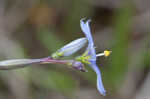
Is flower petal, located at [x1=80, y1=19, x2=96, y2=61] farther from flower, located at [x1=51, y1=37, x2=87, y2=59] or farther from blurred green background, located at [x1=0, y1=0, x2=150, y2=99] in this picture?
blurred green background, located at [x1=0, y1=0, x2=150, y2=99]

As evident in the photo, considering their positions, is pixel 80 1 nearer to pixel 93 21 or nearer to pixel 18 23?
pixel 93 21

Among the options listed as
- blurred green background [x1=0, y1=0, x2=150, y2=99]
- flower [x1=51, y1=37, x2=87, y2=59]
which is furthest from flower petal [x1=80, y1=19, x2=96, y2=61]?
blurred green background [x1=0, y1=0, x2=150, y2=99]

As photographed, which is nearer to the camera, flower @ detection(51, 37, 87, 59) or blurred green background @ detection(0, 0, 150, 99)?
flower @ detection(51, 37, 87, 59)

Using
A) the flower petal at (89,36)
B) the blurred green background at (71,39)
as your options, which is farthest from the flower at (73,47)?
the blurred green background at (71,39)

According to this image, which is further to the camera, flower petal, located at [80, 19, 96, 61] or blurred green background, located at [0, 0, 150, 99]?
blurred green background, located at [0, 0, 150, 99]

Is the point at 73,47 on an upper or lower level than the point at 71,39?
upper

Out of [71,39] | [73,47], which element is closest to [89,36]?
[73,47]

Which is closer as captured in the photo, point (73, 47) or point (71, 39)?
point (73, 47)

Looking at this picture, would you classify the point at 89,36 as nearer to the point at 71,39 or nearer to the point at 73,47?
the point at 73,47
